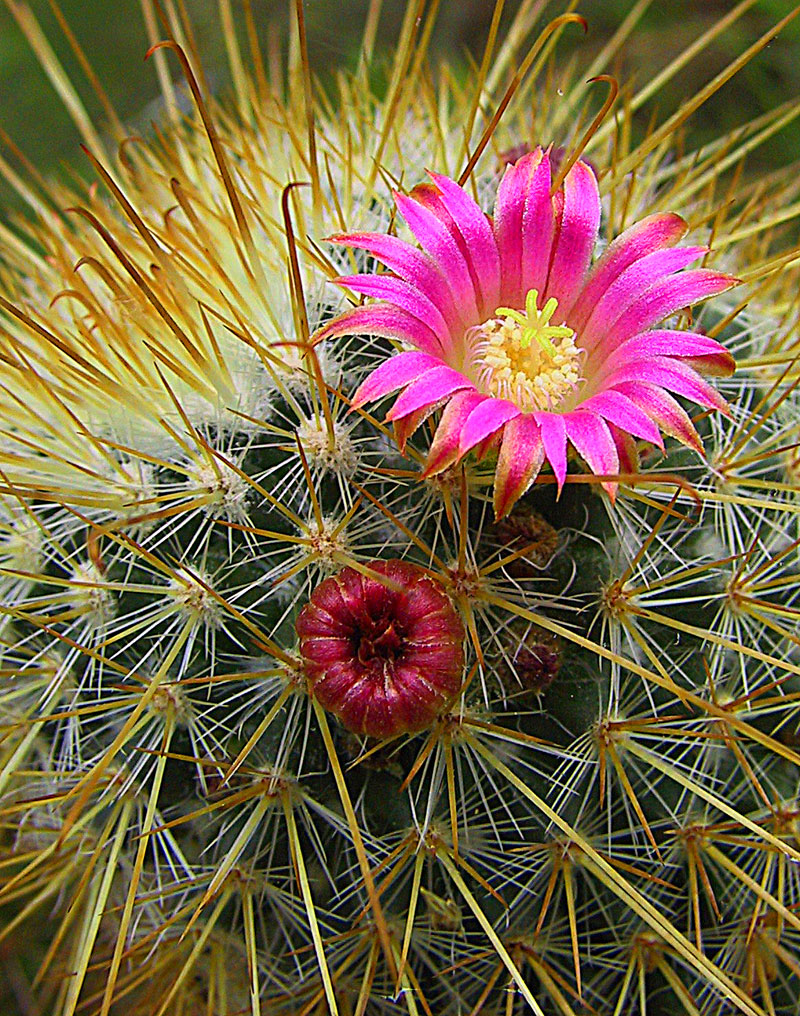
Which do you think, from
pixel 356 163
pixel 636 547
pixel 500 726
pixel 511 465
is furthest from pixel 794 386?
pixel 356 163

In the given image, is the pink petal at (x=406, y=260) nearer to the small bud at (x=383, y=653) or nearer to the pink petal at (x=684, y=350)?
the pink petal at (x=684, y=350)

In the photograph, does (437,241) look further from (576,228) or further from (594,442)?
(594,442)

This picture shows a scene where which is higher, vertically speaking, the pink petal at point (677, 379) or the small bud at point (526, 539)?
the pink petal at point (677, 379)

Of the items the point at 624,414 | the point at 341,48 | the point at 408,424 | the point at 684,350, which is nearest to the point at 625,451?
the point at 624,414

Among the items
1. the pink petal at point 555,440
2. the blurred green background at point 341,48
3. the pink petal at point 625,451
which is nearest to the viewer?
the pink petal at point 555,440

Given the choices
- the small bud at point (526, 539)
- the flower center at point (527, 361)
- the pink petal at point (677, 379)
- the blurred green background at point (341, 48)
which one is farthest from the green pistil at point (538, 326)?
the blurred green background at point (341, 48)

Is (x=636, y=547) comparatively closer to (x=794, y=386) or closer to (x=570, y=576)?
(x=570, y=576)
